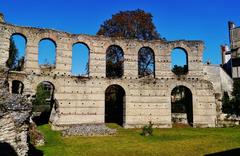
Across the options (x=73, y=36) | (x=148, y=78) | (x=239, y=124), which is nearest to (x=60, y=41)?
(x=73, y=36)

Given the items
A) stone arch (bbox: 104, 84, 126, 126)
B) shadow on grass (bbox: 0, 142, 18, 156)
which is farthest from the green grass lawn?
stone arch (bbox: 104, 84, 126, 126)

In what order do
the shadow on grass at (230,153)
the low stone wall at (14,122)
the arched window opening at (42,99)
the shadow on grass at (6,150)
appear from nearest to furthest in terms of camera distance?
the shadow on grass at (6,150) < the low stone wall at (14,122) < the shadow on grass at (230,153) < the arched window opening at (42,99)

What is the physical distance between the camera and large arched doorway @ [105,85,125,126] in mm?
28812

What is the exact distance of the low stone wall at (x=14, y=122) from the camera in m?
9.70

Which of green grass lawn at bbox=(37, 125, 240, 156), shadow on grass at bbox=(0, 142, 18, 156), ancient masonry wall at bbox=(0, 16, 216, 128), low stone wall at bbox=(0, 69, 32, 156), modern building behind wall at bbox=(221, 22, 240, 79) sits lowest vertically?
green grass lawn at bbox=(37, 125, 240, 156)

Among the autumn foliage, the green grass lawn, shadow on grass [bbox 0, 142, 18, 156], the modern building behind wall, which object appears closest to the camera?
shadow on grass [bbox 0, 142, 18, 156]

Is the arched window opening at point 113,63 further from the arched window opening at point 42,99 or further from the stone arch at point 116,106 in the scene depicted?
the arched window opening at point 42,99

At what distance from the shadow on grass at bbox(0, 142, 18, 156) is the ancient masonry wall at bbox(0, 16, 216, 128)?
1478 cm

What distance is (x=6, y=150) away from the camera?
9492 millimetres

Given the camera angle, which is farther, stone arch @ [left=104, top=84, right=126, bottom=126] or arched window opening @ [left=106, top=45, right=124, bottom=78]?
arched window opening @ [left=106, top=45, right=124, bottom=78]

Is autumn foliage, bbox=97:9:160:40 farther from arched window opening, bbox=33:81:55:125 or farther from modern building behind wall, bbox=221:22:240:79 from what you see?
modern building behind wall, bbox=221:22:240:79

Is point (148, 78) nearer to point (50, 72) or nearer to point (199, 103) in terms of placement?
point (199, 103)

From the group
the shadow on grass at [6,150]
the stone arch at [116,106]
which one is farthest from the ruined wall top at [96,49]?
the shadow on grass at [6,150]

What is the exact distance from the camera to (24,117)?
1037 centimetres
